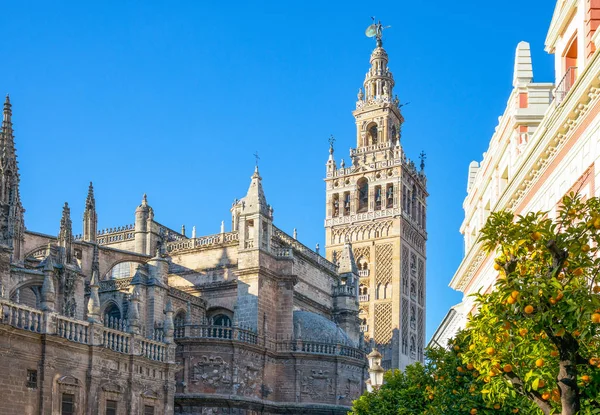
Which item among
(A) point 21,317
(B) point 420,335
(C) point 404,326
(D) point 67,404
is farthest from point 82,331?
(B) point 420,335

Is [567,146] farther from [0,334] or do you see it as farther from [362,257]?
[362,257]

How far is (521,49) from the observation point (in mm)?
22703

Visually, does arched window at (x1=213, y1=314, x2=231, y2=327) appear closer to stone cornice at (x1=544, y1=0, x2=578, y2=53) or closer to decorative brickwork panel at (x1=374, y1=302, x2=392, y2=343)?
decorative brickwork panel at (x1=374, y1=302, x2=392, y2=343)

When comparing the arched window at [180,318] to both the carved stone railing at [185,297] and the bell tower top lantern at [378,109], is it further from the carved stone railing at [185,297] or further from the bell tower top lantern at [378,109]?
the bell tower top lantern at [378,109]

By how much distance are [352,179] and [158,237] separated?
2789cm

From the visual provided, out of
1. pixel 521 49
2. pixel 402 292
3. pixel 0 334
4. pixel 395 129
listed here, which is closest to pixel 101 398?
pixel 0 334

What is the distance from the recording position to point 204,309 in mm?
45375

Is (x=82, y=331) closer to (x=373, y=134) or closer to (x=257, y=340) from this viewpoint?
(x=257, y=340)

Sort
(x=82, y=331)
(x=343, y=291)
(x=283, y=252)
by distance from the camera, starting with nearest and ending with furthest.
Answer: (x=82, y=331)
(x=283, y=252)
(x=343, y=291)

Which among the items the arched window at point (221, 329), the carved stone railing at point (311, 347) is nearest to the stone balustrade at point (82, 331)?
the arched window at point (221, 329)

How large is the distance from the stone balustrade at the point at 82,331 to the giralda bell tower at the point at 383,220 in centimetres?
3712

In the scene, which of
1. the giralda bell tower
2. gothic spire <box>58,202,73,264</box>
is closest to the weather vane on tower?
the giralda bell tower

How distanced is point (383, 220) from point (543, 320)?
6124 centimetres

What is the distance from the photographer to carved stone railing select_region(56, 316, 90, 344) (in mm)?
26359
